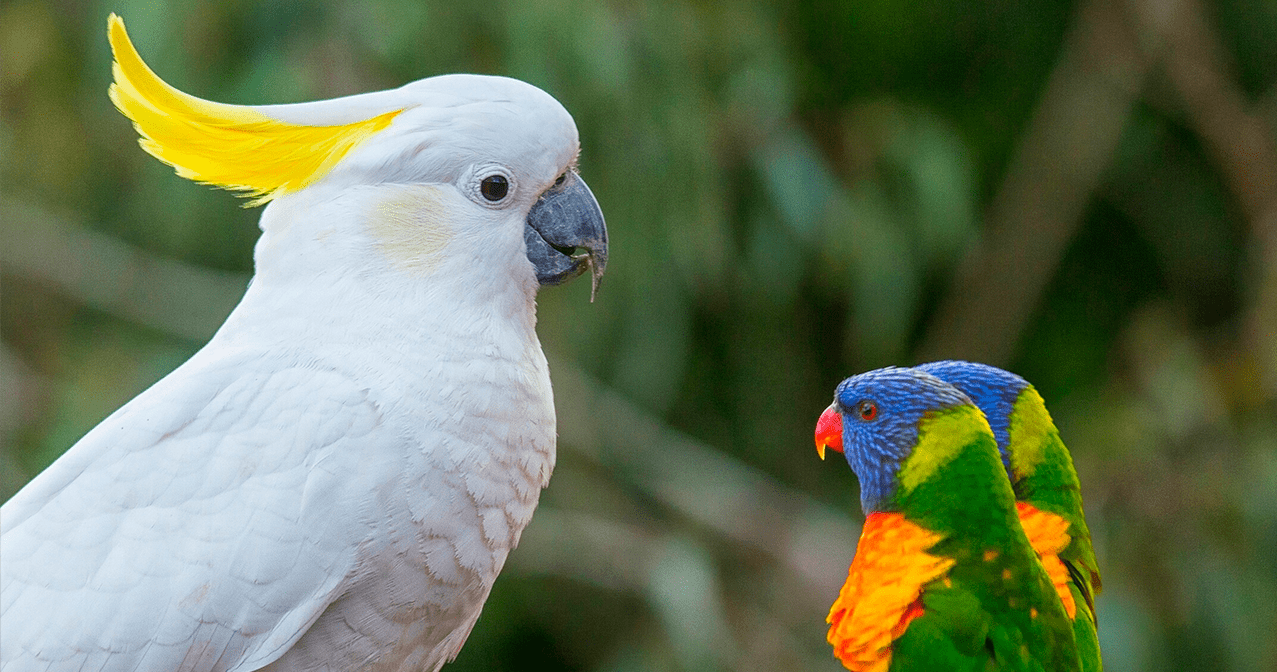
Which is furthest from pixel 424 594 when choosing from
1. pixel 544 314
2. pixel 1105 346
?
pixel 1105 346

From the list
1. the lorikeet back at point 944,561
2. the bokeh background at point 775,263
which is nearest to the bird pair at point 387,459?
the lorikeet back at point 944,561

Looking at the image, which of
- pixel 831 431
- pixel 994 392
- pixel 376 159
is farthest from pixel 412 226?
pixel 994 392

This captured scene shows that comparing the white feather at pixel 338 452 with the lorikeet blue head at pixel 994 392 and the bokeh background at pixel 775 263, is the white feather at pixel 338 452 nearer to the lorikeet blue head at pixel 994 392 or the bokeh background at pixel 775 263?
the lorikeet blue head at pixel 994 392

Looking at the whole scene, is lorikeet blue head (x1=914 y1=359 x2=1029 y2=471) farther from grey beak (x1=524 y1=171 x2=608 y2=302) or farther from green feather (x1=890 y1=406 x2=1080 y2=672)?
grey beak (x1=524 y1=171 x2=608 y2=302)

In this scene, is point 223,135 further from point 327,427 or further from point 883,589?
point 883,589

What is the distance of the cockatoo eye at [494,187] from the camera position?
956mm

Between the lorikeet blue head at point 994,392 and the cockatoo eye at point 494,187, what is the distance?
1.31 ft

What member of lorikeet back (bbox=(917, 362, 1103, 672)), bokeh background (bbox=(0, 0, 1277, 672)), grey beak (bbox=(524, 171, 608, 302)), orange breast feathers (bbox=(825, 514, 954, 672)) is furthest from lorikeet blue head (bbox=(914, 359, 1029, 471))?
bokeh background (bbox=(0, 0, 1277, 672))

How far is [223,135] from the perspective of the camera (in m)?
0.93

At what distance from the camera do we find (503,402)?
3.04 ft

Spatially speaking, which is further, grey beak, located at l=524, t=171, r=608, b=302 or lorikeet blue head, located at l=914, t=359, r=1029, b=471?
grey beak, located at l=524, t=171, r=608, b=302

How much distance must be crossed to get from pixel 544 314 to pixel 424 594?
157 cm

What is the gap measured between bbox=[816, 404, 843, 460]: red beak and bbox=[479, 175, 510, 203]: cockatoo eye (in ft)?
1.12

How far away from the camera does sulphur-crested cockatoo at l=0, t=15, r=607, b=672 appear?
86 cm
